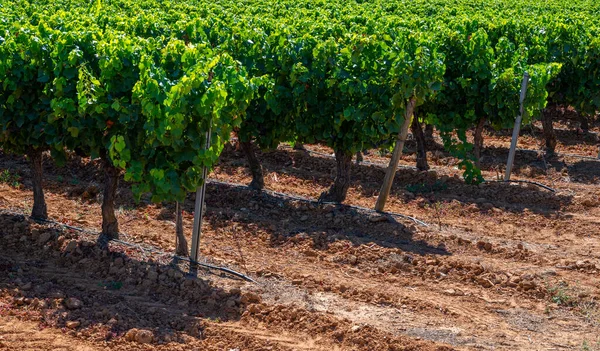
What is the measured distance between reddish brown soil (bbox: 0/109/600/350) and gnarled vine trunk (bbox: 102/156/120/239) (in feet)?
0.84

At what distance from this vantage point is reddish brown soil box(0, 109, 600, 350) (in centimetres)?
741

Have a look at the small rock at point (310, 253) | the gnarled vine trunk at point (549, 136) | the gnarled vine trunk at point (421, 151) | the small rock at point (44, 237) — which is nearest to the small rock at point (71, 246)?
the small rock at point (44, 237)

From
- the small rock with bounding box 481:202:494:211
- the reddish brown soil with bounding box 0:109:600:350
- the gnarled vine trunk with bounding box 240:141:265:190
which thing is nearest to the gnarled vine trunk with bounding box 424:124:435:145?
the reddish brown soil with bounding box 0:109:600:350

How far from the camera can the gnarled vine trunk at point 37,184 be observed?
973cm

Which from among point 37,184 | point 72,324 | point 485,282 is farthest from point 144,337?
point 485,282

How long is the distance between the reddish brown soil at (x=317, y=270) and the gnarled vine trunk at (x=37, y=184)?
231mm

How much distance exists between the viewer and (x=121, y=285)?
8.26 metres

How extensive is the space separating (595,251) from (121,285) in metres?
5.37

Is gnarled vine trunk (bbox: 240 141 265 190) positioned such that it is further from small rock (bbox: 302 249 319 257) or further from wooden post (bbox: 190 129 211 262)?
wooden post (bbox: 190 129 211 262)

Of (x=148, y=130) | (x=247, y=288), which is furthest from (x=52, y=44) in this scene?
(x=247, y=288)

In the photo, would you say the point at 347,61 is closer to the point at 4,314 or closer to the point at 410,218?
the point at 410,218

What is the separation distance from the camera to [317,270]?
8938mm

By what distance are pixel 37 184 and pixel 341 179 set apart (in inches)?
148

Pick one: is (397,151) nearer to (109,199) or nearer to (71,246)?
(109,199)
